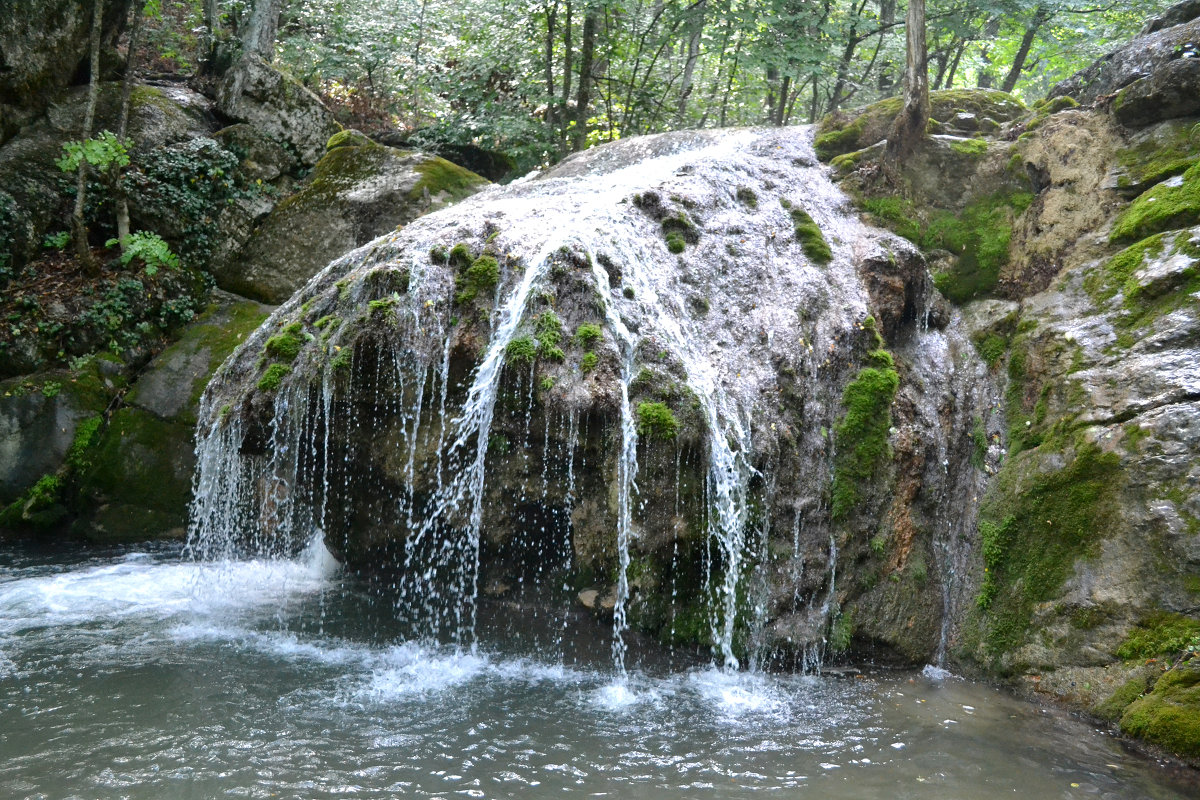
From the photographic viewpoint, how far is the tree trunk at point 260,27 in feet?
40.2

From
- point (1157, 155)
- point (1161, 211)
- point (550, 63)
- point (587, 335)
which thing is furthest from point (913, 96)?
point (550, 63)

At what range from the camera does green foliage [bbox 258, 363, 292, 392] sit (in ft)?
21.0

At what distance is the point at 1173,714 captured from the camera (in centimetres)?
489

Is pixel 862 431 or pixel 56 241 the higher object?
pixel 56 241

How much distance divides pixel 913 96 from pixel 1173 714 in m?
6.71

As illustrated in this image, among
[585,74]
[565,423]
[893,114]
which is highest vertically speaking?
[585,74]

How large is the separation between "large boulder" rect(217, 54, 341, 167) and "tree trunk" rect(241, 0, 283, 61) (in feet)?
0.95

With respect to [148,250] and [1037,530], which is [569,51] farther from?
[1037,530]

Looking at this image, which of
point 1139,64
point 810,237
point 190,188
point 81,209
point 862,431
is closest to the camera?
point 862,431

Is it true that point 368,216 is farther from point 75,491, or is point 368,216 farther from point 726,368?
point 726,368

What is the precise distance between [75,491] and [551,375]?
6319 mm

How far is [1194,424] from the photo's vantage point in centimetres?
561

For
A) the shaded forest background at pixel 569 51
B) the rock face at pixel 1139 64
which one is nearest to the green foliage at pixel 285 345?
the shaded forest background at pixel 569 51

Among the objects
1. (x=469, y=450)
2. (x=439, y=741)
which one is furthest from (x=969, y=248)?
(x=439, y=741)
